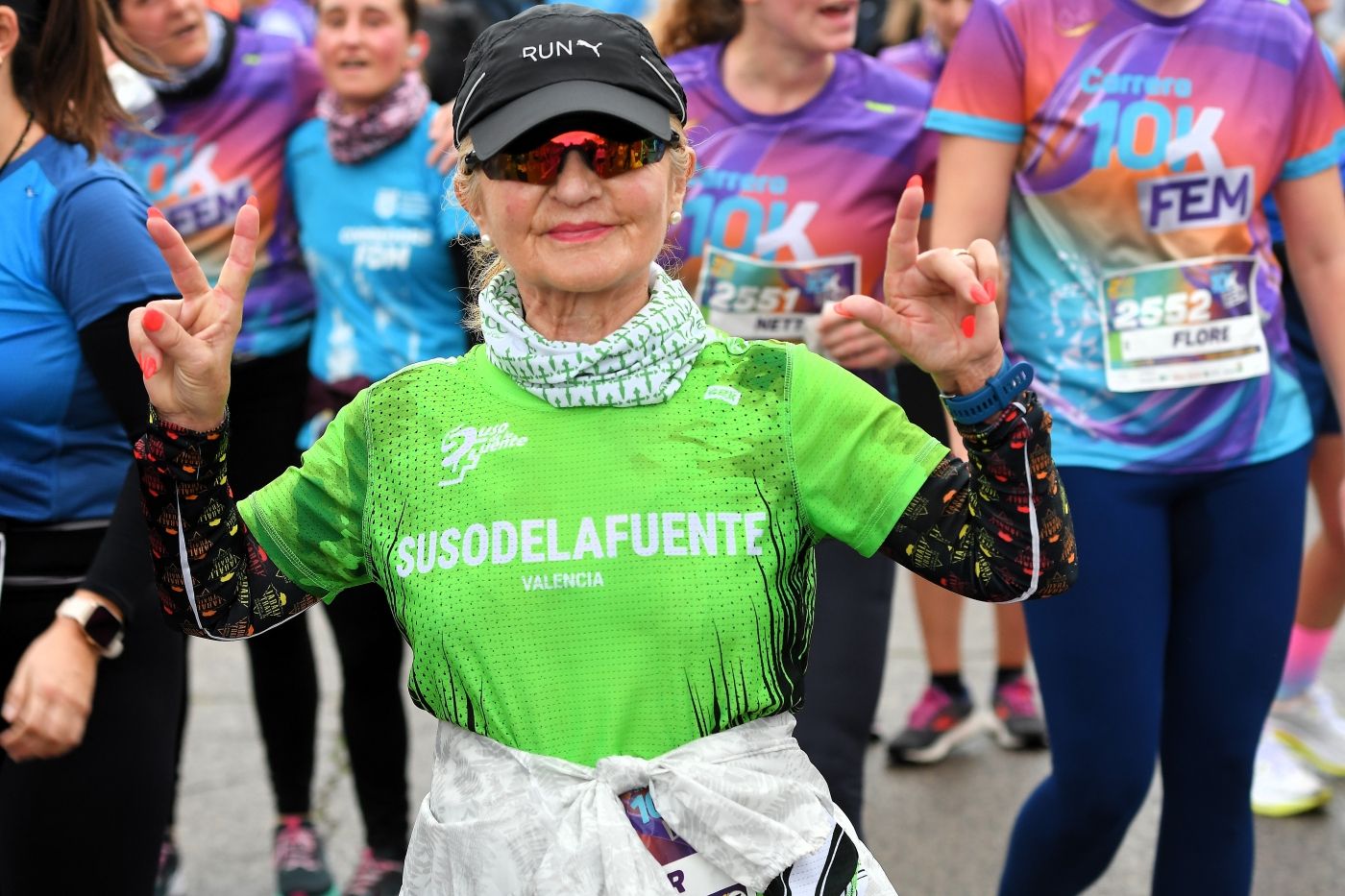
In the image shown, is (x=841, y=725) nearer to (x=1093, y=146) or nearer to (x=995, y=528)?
(x=1093, y=146)

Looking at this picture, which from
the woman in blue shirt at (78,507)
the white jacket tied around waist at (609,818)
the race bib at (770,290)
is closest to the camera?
the white jacket tied around waist at (609,818)

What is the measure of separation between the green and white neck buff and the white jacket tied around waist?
397 mm

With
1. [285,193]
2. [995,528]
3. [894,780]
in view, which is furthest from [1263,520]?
[285,193]

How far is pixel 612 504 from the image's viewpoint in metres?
2.17

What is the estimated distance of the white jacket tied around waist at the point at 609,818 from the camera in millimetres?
2090

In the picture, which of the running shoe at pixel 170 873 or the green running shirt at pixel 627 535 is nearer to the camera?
the green running shirt at pixel 627 535

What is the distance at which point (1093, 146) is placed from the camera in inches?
132

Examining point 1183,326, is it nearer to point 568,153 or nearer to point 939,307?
point 939,307

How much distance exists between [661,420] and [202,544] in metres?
0.55

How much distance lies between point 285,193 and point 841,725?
2.01 meters

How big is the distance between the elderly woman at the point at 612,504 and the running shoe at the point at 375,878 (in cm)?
218

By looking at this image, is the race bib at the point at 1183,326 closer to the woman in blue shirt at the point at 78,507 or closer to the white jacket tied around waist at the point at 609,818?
the white jacket tied around waist at the point at 609,818

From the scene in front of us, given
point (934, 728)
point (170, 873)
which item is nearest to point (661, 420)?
point (170, 873)

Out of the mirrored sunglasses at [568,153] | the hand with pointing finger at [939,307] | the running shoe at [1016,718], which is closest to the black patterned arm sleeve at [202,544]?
the mirrored sunglasses at [568,153]
